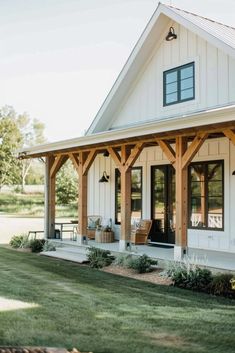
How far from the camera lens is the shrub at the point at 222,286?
7.47m

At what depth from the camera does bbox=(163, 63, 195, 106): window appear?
12055mm

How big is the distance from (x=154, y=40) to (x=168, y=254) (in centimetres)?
608

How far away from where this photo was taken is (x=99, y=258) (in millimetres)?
10555

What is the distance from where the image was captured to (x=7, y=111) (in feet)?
203

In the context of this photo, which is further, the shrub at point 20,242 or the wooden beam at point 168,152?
the shrub at point 20,242

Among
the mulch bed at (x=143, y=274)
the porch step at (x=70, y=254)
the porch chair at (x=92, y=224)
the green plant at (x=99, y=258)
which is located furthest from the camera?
the porch chair at (x=92, y=224)

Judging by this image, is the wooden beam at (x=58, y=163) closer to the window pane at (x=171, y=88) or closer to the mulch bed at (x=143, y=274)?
the window pane at (x=171, y=88)

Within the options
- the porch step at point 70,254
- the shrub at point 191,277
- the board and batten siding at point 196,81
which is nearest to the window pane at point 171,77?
the board and batten siding at point 196,81

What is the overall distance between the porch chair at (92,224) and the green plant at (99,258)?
3.46 metres

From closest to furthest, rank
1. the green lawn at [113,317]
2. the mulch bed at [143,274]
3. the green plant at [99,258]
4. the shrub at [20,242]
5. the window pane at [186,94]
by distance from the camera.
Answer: the green lawn at [113,317] → the mulch bed at [143,274] → the green plant at [99,258] → the window pane at [186,94] → the shrub at [20,242]

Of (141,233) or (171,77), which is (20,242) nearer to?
(141,233)

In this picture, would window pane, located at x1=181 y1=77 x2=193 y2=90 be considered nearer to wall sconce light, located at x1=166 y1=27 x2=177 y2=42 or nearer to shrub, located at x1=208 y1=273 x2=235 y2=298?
wall sconce light, located at x1=166 y1=27 x2=177 y2=42

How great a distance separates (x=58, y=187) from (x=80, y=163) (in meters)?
26.2

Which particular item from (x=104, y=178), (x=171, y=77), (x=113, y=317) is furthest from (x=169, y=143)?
(x=113, y=317)
